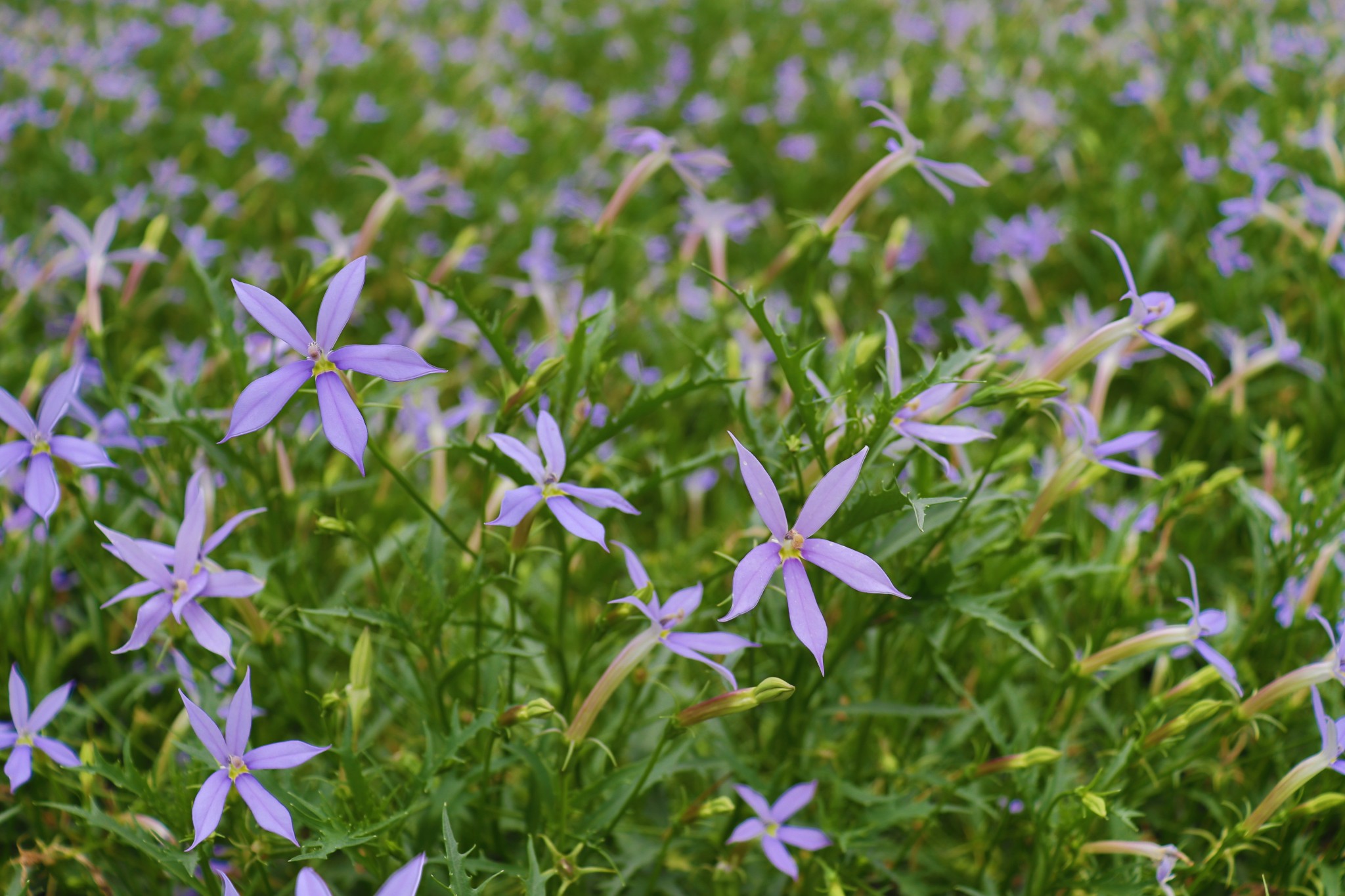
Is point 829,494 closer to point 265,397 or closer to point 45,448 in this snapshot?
point 265,397

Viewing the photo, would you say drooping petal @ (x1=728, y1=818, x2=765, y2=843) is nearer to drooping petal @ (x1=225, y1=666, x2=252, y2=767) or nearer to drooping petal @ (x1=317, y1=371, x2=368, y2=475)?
drooping petal @ (x1=225, y1=666, x2=252, y2=767)

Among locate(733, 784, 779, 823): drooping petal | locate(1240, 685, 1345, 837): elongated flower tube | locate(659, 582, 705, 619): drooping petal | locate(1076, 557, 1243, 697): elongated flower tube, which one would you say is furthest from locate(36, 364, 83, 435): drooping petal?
locate(1240, 685, 1345, 837): elongated flower tube

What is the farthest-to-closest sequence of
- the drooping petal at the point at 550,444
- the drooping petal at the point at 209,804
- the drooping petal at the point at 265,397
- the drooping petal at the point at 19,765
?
the drooping petal at the point at 19,765 < the drooping petal at the point at 550,444 < the drooping petal at the point at 209,804 < the drooping petal at the point at 265,397

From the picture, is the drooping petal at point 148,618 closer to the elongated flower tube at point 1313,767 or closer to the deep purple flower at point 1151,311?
the deep purple flower at point 1151,311

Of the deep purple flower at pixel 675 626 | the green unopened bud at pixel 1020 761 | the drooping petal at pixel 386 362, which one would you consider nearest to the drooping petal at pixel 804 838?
the green unopened bud at pixel 1020 761

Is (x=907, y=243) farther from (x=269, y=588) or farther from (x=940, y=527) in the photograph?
(x=269, y=588)

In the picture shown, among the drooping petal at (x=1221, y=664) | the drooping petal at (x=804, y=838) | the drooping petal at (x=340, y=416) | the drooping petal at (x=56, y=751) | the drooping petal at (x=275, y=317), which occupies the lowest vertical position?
the drooping petal at (x=804, y=838)

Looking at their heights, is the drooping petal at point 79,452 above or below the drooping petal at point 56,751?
above

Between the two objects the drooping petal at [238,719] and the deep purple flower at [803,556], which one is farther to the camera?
the drooping petal at [238,719]
